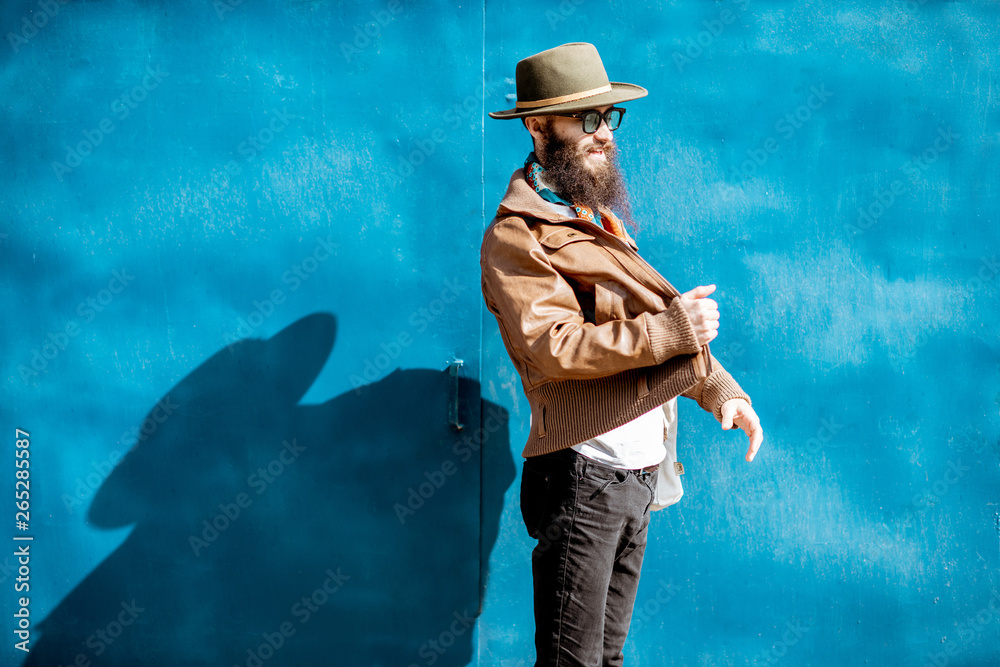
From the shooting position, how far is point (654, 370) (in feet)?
7.23

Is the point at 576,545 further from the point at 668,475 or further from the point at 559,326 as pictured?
the point at 559,326

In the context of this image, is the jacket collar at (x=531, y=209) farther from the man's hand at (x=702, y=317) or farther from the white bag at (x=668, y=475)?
the white bag at (x=668, y=475)

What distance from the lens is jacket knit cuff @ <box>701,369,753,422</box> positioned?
2383 millimetres

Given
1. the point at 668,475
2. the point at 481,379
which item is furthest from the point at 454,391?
the point at 668,475

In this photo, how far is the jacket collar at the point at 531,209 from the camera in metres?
2.24

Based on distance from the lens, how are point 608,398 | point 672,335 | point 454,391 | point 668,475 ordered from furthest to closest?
1. point 454,391
2. point 668,475
3. point 608,398
4. point 672,335

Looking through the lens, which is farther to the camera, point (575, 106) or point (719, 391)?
point (719, 391)

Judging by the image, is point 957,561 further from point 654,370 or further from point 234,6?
point 234,6

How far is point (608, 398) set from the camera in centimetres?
222

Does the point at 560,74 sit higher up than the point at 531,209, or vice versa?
the point at 560,74

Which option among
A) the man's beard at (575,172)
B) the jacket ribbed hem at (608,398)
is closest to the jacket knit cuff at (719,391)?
the jacket ribbed hem at (608,398)

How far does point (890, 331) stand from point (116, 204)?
9.46 ft

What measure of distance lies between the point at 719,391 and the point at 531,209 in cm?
77

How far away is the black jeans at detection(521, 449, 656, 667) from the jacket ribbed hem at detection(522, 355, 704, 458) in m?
0.07
